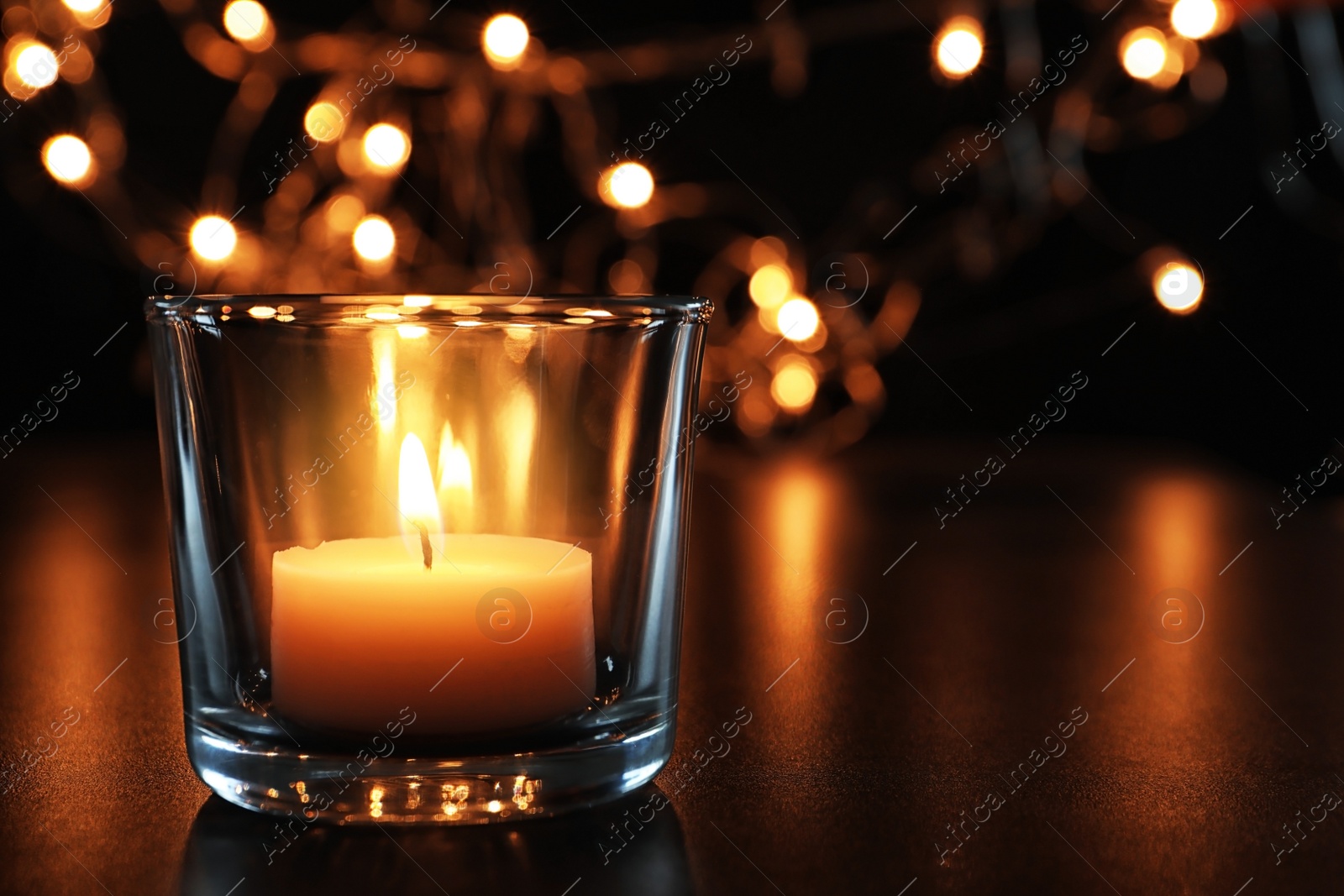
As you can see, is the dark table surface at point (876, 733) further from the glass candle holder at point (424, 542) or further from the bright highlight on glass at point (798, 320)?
the bright highlight on glass at point (798, 320)

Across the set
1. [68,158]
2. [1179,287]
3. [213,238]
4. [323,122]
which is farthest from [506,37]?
[1179,287]

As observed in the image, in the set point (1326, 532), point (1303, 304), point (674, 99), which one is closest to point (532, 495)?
point (1326, 532)

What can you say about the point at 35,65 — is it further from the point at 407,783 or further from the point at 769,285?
the point at 407,783

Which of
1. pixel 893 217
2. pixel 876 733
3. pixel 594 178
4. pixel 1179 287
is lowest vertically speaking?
pixel 876 733

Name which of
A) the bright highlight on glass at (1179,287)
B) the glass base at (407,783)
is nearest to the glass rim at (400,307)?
the glass base at (407,783)

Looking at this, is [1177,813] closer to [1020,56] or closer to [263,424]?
[263,424]
